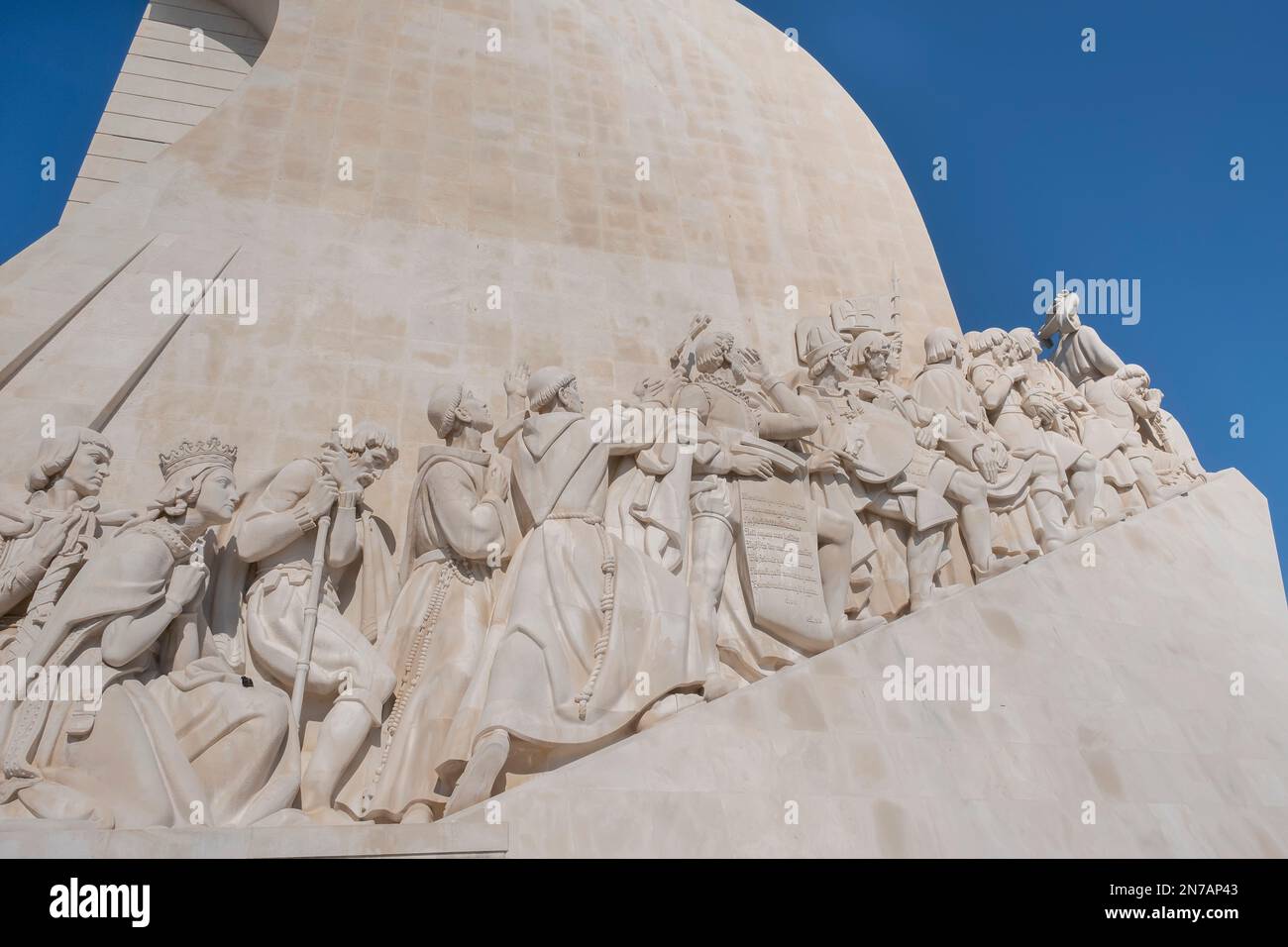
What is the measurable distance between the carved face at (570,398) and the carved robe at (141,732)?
80.7 inches

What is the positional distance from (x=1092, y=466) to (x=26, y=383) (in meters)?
6.55

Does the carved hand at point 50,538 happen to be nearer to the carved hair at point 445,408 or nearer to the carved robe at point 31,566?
the carved robe at point 31,566

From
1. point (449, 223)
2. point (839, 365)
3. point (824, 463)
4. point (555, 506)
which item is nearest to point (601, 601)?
point (555, 506)

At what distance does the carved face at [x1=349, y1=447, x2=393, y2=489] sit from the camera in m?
5.93

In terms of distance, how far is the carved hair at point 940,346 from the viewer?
845 centimetres

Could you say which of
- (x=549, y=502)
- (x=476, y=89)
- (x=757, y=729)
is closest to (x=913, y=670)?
(x=757, y=729)

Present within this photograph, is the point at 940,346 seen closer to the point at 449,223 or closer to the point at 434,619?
the point at 449,223

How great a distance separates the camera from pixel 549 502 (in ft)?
19.3

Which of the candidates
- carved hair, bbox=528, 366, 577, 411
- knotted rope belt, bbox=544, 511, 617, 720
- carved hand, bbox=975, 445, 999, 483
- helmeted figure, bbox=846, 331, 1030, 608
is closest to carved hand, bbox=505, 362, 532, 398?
carved hair, bbox=528, 366, 577, 411

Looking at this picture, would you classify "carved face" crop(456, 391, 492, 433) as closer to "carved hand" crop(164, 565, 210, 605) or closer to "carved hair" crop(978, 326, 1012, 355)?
"carved hand" crop(164, 565, 210, 605)

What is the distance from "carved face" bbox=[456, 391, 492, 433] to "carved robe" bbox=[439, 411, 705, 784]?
0.85 ft
